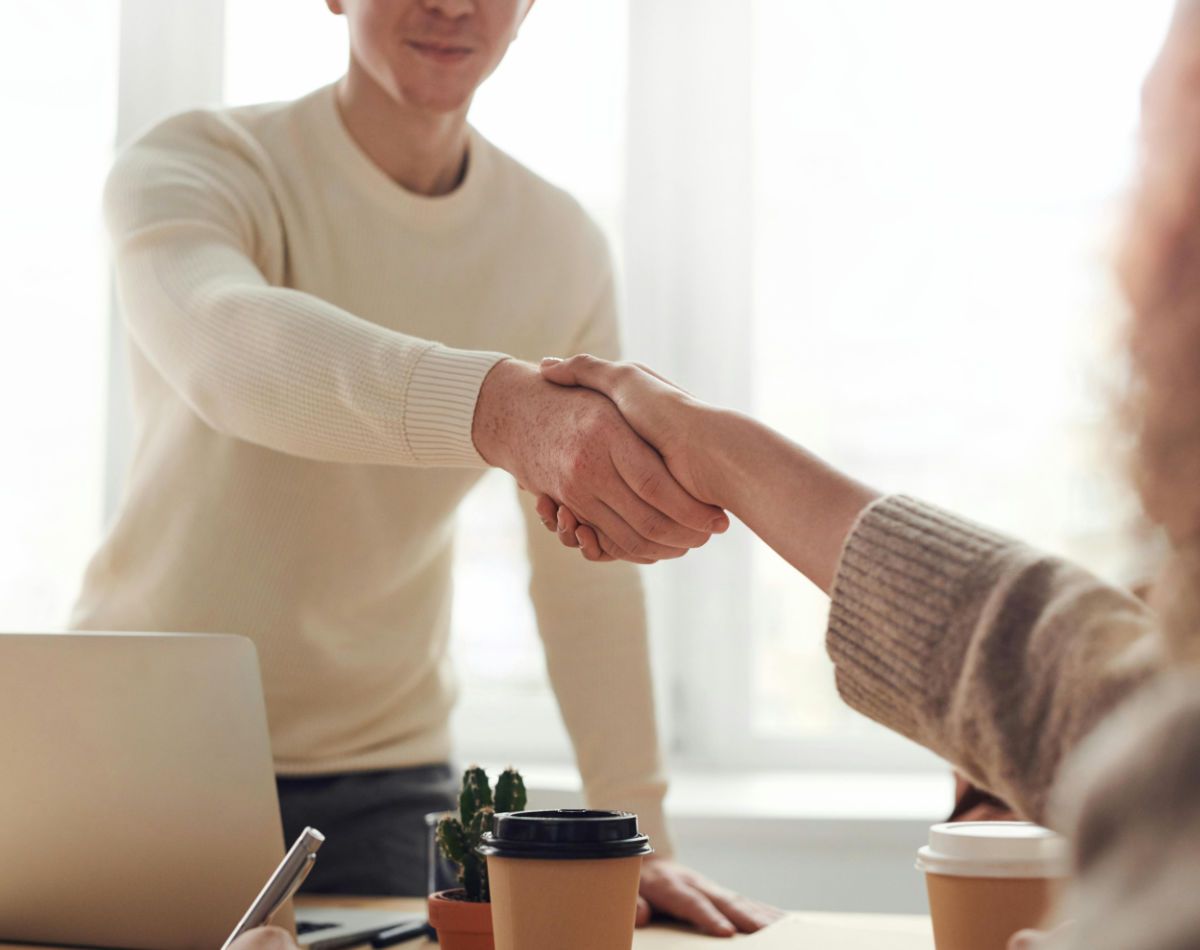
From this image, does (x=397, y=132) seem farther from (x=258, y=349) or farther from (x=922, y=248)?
(x=922, y=248)

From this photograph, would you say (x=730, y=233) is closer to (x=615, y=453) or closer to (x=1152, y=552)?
(x=615, y=453)

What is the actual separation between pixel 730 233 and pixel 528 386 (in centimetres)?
148

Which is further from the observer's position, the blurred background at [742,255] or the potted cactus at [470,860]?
the blurred background at [742,255]

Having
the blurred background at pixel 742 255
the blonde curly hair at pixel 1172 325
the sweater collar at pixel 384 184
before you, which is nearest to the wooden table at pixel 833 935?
the blonde curly hair at pixel 1172 325

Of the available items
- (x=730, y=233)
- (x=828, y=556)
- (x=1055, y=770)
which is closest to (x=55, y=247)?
(x=730, y=233)

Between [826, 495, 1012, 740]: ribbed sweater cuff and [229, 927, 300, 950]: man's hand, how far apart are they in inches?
15.3

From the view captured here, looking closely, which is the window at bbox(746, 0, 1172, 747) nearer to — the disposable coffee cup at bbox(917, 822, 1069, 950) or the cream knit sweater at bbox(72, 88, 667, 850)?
the cream knit sweater at bbox(72, 88, 667, 850)

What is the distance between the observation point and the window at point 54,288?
8.75 ft

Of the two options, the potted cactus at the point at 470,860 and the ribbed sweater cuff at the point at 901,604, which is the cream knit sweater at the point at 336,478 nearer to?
the potted cactus at the point at 470,860

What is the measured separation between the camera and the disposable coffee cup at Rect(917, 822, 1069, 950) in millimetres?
862

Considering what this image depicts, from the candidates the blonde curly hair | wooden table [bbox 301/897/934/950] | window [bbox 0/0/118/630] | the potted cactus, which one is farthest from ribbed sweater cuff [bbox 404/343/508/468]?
window [bbox 0/0/118/630]

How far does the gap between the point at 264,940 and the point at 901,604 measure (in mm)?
457

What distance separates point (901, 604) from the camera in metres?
0.73

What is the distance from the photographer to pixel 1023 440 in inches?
98.8
